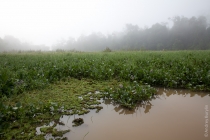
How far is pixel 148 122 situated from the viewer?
246cm

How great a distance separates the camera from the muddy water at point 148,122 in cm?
212

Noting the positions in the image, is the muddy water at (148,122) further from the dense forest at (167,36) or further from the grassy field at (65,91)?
the dense forest at (167,36)

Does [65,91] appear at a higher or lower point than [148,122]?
higher

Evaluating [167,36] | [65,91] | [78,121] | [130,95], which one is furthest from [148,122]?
[167,36]

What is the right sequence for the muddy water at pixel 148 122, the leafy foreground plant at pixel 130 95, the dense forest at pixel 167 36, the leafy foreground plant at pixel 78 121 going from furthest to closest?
the dense forest at pixel 167 36
the leafy foreground plant at pixel 130 95
the leafy foreground plant at pixel 78 121
the muddy water at pixel 148 122

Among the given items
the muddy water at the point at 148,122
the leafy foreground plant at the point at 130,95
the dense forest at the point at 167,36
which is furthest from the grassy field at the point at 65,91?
the dense forest at the point at 167,36

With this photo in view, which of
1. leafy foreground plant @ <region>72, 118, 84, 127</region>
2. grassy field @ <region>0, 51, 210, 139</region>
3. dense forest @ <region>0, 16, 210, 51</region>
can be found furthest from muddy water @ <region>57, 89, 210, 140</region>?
dense forest @ <region>0, 16, 210, 51</region>

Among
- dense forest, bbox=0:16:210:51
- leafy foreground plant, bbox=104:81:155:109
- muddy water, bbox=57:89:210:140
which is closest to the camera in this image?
muddy water, bbox=57:89:210:140

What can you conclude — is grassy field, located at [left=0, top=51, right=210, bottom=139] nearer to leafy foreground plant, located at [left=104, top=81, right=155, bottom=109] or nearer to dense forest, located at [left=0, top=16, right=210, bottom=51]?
leafy foreground plant, located at [left=104, top=81, right=155, bottom=109]

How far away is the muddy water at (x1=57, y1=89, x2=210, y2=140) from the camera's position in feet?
6.97

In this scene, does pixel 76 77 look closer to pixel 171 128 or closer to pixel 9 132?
pixel 9 132

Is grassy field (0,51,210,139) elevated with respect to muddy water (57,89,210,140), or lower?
elevated

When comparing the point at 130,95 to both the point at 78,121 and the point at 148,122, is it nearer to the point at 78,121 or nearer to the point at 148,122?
the point at 148,122

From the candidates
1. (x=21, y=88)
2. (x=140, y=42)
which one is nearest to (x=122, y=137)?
(x=21, y=88)
